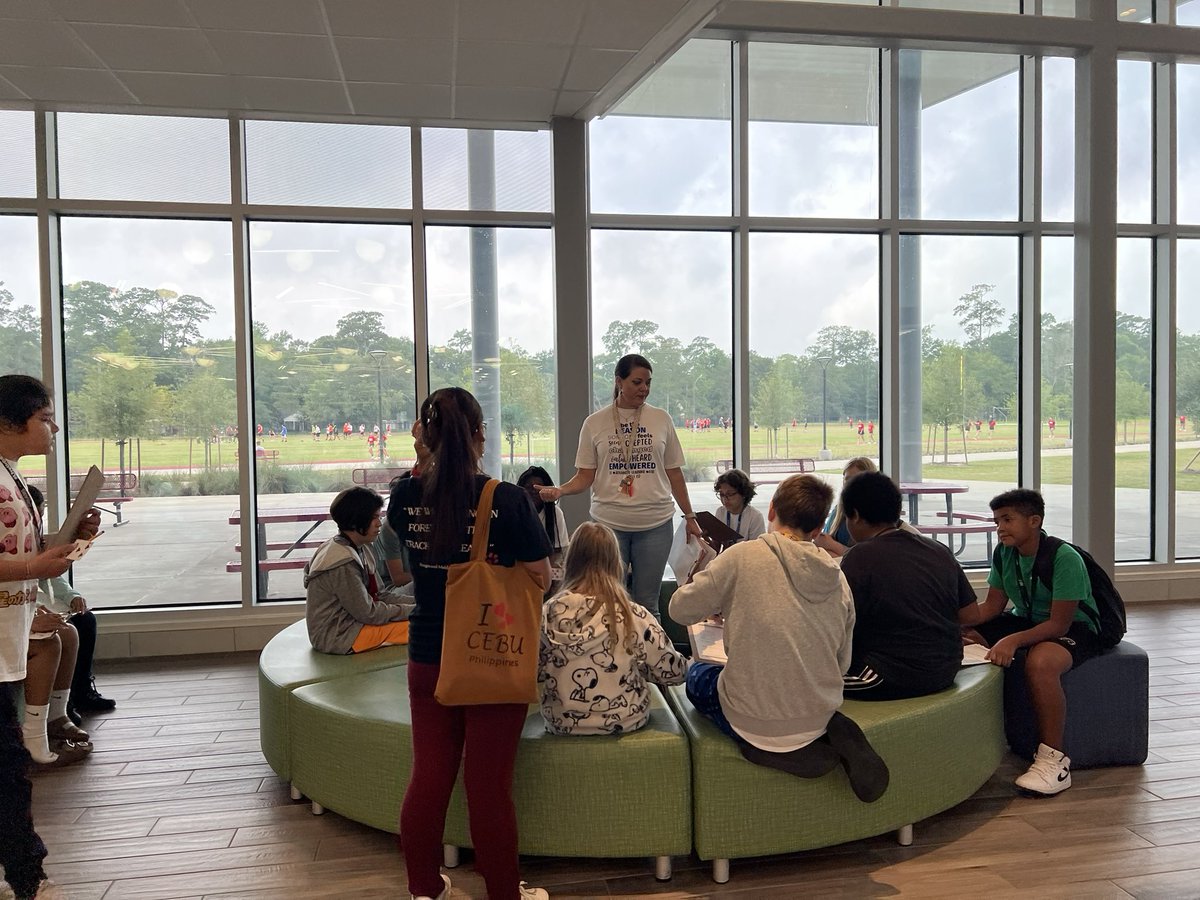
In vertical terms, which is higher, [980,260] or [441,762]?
[980,260]

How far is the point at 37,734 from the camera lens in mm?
3611

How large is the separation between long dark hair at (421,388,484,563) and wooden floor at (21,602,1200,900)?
1.22 meters

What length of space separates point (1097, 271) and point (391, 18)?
535 cm

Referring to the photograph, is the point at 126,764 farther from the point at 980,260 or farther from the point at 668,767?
the point at 980,260

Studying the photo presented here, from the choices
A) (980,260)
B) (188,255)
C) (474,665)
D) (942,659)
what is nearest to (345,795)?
(474,665)

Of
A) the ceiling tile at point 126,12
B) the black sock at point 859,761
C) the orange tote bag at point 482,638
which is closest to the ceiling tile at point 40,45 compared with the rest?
the ceiling tile at point 126,12

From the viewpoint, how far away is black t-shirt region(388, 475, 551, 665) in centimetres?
224

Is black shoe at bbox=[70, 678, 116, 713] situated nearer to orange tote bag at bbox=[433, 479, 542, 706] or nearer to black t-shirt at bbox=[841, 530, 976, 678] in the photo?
orange tote bag at bbox=[433, 479, 542, 706]

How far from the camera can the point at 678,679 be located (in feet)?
8.90

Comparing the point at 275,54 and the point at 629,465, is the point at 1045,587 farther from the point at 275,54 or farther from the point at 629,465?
the point at 275,54

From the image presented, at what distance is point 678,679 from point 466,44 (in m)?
3.34

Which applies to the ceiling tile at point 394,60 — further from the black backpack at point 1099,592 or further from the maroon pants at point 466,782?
the black backpack at point 1099,592

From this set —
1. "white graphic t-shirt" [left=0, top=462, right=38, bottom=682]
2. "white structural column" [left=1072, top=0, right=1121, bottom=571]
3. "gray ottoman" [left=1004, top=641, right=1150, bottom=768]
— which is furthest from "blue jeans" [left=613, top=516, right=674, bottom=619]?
"white structural column" [left=1072, top=0, right=1121, bottom=571]

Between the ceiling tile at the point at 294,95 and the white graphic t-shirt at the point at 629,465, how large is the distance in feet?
8.50
